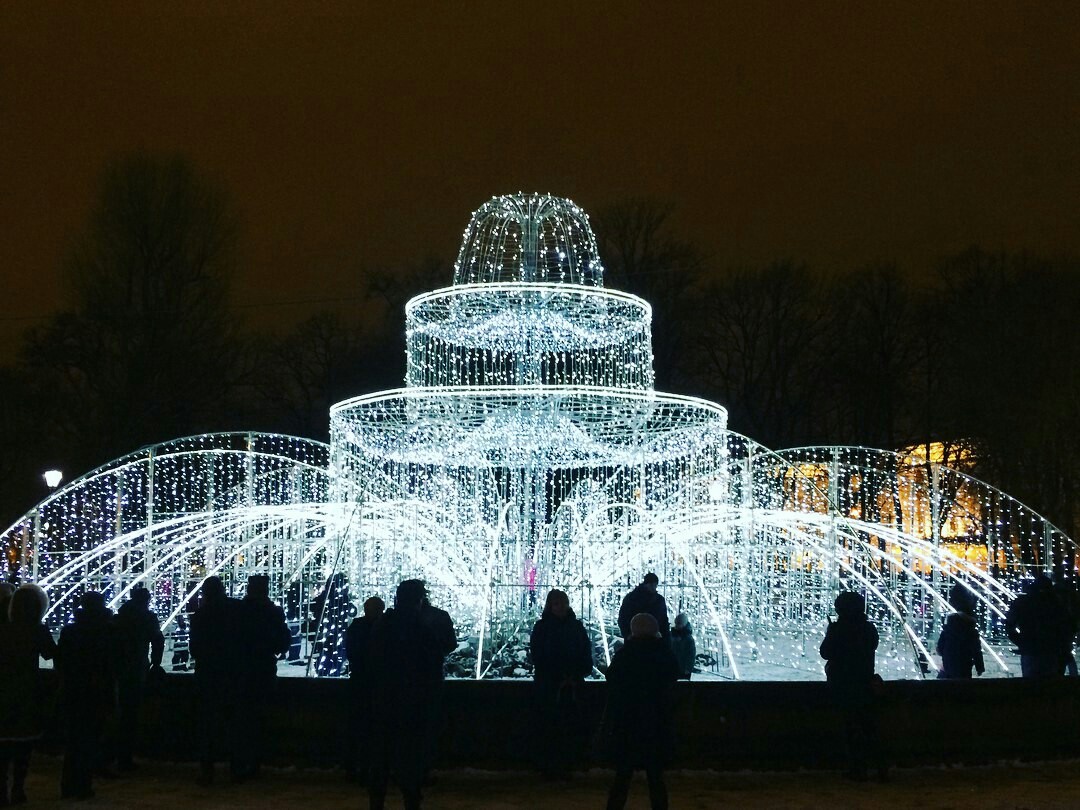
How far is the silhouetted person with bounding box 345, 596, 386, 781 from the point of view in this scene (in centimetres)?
902

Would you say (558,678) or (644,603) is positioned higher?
(644,603)

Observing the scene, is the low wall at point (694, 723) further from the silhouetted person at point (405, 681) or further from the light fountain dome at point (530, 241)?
the light fountain dome at point (530, 241)

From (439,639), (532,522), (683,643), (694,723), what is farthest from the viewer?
(532,522)

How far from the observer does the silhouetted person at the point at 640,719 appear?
792 centimetres

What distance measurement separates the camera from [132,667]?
33.5ft

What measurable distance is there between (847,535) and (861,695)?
6.38 m

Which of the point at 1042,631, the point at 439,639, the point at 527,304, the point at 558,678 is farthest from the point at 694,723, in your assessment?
the point at 527,304

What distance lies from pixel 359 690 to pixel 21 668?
208 centimetres

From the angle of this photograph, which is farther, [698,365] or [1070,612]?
[698,365]

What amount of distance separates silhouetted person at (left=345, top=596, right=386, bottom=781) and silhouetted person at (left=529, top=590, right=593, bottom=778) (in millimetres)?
1182

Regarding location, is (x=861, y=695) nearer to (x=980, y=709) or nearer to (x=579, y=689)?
(x=980, y=709)

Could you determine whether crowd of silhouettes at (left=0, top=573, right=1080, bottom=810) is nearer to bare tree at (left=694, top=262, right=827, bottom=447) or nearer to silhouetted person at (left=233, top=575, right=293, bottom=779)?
silhouetted person at (left=233, top=575, right=293, bottom=779)

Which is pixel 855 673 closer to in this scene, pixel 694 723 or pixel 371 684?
pixel 694 723

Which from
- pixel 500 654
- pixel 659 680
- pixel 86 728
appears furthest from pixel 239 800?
pixel 500 654
